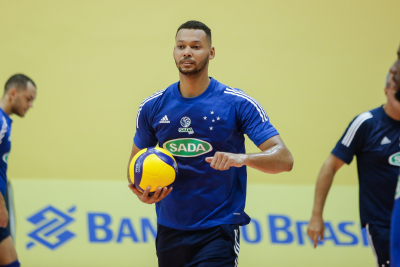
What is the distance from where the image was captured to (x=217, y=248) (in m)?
3.06

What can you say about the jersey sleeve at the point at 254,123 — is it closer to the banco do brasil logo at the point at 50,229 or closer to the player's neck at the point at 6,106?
the player's neck at the point at 6,106

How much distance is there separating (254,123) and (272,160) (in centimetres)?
33

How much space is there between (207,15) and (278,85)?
1580 mm

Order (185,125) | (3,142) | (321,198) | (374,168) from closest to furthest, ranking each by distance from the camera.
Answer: (185,125) → (374,168) → (321,198) → (3,142)

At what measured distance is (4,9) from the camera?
6953mm

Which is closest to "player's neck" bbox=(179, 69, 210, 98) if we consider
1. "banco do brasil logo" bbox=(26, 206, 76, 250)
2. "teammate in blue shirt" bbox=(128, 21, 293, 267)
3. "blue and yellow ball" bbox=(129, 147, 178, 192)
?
"teammate in blue shirt" bbox=(128, 21, 293, 267)

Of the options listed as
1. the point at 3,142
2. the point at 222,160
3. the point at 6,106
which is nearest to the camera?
the point at 222,160

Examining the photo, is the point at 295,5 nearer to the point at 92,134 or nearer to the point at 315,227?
the point at 92,134

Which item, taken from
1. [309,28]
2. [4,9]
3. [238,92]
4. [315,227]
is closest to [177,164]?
[238,92]

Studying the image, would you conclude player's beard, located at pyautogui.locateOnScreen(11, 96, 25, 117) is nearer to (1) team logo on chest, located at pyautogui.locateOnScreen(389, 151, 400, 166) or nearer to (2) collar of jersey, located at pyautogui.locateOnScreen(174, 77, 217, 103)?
(2) collar of jersey, located at pyautogui.locateOnScreen(174, 77, 217, 103)

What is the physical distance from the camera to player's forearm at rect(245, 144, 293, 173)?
2.93m

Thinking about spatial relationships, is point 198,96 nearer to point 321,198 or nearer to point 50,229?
point 321,198

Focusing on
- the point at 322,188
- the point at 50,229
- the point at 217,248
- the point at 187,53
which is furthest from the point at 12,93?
the point at 322,188

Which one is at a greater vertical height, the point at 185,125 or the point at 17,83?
the point at 17,83
